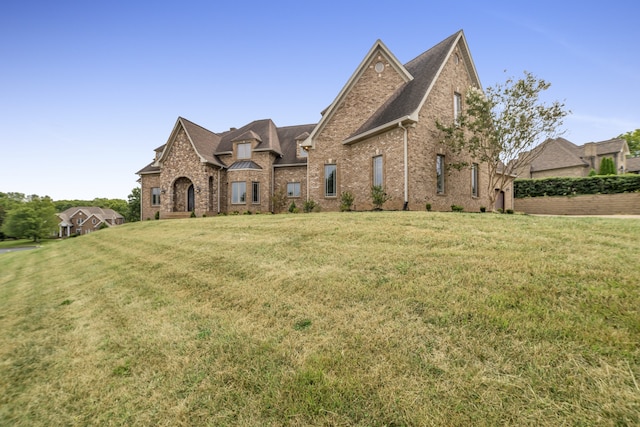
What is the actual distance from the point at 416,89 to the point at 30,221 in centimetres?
6653

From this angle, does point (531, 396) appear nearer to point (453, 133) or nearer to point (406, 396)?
point (406, 396)

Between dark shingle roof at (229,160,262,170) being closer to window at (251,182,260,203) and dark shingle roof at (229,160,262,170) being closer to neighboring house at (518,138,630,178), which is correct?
window at (251,182,260,203)

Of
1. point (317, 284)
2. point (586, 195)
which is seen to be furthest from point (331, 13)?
point (586, 195)

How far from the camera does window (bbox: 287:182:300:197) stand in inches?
901

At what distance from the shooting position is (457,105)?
50.4ft

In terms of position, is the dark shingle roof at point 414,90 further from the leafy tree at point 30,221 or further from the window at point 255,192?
the leafy tree at point 30,221

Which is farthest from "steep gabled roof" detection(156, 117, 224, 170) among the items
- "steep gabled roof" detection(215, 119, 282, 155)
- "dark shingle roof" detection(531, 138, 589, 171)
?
"dark shingle roof" detection(531, 138, 589, 171)

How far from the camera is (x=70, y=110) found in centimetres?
2545

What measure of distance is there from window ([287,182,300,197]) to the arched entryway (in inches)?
353

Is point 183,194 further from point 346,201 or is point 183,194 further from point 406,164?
point 406,164

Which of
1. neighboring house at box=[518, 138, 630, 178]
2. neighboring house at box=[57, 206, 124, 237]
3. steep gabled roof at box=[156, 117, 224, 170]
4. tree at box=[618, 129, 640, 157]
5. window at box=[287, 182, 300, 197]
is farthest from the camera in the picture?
neighboring house at box=[57, 206, 124, 237]

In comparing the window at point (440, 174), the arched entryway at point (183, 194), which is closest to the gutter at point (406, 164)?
the window at point (440, 174)

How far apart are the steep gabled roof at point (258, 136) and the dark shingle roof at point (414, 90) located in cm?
1021

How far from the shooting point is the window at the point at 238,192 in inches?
890
